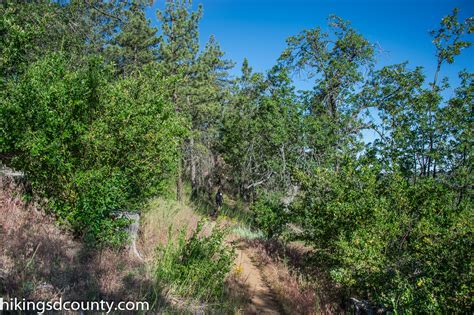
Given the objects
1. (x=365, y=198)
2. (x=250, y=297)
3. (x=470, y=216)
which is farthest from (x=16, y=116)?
(x=470, y=216)

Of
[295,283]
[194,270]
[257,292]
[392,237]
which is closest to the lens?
[194,270]

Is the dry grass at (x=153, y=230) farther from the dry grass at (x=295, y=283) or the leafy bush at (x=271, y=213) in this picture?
the leafy bush at (x=271, y=213)

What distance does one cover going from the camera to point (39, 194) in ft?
18.8

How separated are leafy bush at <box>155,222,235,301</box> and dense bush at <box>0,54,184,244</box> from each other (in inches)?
44.4

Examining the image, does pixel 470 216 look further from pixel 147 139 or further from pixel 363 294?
pixel 147 139

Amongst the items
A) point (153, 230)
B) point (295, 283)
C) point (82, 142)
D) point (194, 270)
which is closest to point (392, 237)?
point (295, 283)

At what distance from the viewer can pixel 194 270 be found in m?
5.39

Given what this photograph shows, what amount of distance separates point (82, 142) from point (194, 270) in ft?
10.7

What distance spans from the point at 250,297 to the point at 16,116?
6.23 m

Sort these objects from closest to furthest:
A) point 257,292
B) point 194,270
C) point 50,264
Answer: point 50,264 → point 194,270 → point 257,292

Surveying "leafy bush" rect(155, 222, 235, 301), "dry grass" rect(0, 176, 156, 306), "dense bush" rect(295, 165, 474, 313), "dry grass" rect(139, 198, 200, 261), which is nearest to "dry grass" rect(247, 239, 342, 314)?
"dense bush" rect(295, 165, 474, 313)

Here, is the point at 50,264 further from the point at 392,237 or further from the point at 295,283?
the point at 392,237

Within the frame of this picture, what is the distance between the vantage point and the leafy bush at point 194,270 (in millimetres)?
5203

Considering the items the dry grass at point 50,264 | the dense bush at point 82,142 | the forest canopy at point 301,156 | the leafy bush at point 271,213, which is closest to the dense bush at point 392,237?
the forest canopy at point 301,156
